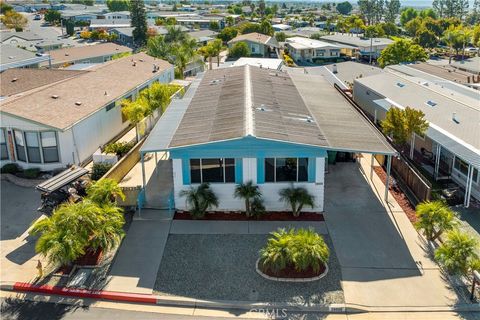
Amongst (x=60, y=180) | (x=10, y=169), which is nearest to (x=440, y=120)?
(x=60, y=180)

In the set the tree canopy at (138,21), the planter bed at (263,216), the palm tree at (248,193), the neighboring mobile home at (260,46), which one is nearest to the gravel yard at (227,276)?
the planter bed at (263,216)

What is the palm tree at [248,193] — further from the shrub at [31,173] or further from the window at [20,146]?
the window at [20,146]

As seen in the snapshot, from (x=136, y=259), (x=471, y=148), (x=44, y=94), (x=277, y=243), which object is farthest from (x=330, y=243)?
(x=44, y=94)

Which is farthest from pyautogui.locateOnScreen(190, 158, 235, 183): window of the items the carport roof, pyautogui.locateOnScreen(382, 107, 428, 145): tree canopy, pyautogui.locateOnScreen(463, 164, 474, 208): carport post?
pyautogui.locateOnScreen(463, 164, 474, 208): carport post

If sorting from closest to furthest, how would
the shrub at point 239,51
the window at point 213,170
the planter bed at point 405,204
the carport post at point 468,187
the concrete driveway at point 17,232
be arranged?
the concrete driveway at point 17,232 → the window at point 213,170 → the planter bed at point 405,204 → the carport post at point 468,187 → the shrub at point 239,51

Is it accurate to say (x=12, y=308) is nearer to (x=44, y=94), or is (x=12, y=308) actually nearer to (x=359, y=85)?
(x=44, y=94)

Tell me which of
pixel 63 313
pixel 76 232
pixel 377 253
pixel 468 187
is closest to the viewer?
pixel 63 313

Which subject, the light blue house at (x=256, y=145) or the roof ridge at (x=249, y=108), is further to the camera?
the roof ridge at (x=249, y=108)

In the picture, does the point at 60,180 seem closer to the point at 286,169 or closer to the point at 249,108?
the point at 249,108
